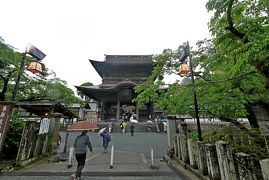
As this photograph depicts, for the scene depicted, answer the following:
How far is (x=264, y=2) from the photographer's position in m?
4.78

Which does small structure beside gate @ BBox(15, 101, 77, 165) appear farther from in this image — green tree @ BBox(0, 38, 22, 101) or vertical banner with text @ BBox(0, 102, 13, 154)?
green tree @ BBox(0, 38, 22, 101)

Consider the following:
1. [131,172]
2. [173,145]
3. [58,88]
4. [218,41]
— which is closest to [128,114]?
[58,88]

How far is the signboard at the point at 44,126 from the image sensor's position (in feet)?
27.7

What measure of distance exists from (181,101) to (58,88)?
30.8ft

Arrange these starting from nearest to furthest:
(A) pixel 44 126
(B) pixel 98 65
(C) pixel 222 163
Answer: (C) pixel 222 163, (A) pixel 44 126, (B) pixel 98 65

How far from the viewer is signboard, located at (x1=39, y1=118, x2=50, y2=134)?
27.7 ft

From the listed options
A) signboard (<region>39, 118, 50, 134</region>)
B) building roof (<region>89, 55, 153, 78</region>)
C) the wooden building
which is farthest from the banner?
building roof (<region>89, 55, 153, 78</region>)

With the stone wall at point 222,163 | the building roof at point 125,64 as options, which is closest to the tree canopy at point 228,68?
the stone wall at point 222,163

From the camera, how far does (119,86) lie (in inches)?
1094

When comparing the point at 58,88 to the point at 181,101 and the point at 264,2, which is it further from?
the point at 264,2

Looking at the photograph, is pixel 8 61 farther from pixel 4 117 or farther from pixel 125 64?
pixel 125 64

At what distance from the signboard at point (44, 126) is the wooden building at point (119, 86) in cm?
1857

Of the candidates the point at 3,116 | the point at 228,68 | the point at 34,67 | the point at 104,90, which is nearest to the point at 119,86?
the point at 104,90

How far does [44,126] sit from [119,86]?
19.3m
